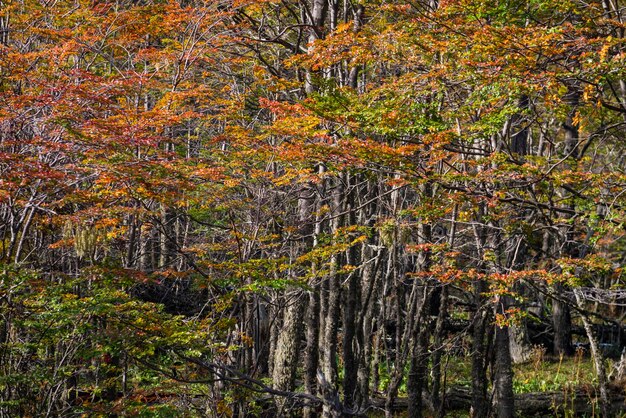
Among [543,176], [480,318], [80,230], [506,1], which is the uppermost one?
[506,1]

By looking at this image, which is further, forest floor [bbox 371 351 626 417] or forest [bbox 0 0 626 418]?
forest floor [bbox 371 351 626 417]

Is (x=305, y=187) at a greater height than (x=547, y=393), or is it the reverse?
(x=305, y=187)

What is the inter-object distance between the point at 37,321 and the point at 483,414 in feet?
24.8

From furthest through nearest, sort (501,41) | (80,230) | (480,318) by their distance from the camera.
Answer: (480,318)
(80,230)
(501,41)

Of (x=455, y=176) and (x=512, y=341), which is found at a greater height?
(x=455, y=176)

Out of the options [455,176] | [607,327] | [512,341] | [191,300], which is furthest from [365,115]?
[607,327]

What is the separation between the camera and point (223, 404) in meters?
8.09

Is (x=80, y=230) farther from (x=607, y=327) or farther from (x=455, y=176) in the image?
(x=607, y=327)

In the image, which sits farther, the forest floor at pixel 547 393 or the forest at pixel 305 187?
the forest floor at pixel 547 393

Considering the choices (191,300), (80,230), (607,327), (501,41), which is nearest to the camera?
(501,41)

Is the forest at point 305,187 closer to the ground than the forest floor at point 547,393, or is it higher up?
higher up

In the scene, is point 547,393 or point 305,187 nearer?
point 305,187

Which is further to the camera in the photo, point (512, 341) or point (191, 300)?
point (512, 341)

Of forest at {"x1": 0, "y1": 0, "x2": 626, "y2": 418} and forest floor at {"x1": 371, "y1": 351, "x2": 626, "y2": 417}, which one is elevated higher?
forest at {"x1": 0, "y1": 0, "x2": 626, "y2": 418}
